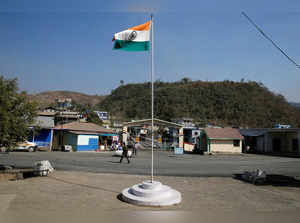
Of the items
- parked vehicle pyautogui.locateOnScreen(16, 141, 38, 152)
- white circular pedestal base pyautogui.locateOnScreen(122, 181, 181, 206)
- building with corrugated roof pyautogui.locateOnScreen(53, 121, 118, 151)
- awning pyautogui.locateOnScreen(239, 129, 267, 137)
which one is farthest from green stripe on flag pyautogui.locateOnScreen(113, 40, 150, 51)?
awning pyautogui.locateOnScreen(239, 129, 267, 137)

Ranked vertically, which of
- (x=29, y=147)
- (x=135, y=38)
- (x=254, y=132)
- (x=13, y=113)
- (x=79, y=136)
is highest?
(x=135, y=38)

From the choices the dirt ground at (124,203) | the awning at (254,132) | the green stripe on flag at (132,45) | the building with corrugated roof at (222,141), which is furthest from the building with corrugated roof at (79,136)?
the green stripe on flag at (132,45)

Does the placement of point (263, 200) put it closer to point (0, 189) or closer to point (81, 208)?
point (81, 208)

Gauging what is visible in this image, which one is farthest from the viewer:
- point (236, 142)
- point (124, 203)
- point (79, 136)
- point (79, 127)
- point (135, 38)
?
point (236, 142)

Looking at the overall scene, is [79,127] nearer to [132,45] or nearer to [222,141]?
[222,141]

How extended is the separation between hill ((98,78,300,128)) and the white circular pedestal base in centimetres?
7615

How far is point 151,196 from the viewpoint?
6930mm

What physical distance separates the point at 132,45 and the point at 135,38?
0.84ft

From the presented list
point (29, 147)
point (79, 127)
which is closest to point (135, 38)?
point (29, 147)

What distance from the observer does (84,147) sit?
110ft

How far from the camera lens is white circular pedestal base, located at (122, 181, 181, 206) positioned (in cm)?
678

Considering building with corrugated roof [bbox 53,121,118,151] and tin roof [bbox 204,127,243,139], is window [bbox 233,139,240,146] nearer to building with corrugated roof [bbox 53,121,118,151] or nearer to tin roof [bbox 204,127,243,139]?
tin roof [bbox 204,127,243,139]

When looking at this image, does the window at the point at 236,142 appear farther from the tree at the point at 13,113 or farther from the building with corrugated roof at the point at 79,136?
the tree at the point at 13,113

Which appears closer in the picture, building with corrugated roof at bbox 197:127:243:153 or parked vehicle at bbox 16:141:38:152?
parked vehicle at bbox 16:141:38:152
